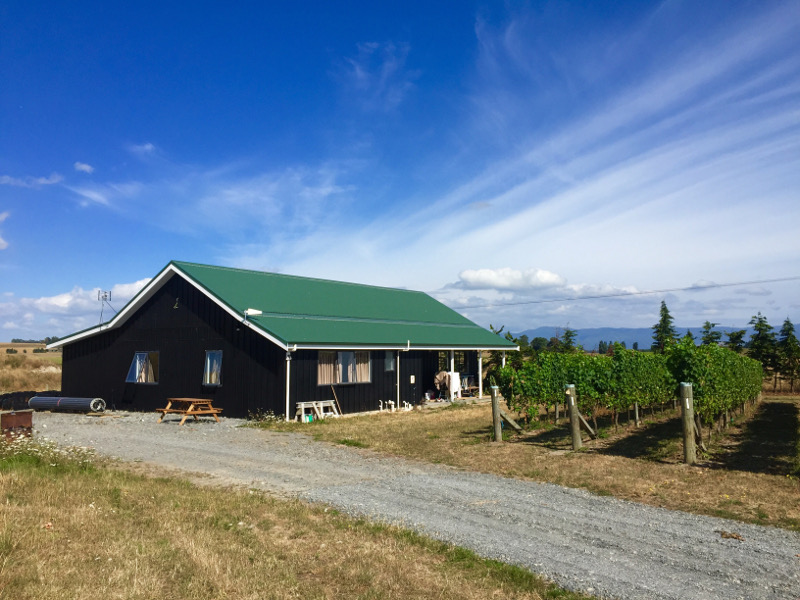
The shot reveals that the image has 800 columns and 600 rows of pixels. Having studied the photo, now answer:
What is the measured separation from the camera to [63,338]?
26297 mm

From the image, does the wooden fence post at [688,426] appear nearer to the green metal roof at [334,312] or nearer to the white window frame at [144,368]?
the green metal roof at [334,312]

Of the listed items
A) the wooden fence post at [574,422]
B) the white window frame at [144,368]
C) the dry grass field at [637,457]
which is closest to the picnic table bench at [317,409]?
the dry grass field at [637,457]

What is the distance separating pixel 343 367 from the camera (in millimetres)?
22969

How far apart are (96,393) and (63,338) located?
2964 mm

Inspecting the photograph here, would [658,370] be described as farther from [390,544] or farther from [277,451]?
[390,544]

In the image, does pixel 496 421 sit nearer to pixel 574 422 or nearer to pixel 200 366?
pixel 574 422

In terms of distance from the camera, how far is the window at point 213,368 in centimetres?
2234

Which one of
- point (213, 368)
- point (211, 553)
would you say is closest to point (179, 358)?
point (213, 368)

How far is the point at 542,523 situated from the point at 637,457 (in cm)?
602

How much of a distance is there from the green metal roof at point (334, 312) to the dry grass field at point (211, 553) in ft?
38.9

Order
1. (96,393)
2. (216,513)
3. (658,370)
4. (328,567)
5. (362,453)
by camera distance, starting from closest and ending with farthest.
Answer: (328,567) → (216,513) → (362,453) → (658,370) → (96,393)

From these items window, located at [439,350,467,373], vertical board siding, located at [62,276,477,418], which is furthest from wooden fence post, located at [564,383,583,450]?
window, located at [439,350,467,373]

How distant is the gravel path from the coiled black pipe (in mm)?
10018

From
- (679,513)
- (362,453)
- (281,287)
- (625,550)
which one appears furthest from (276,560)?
(281,287)
